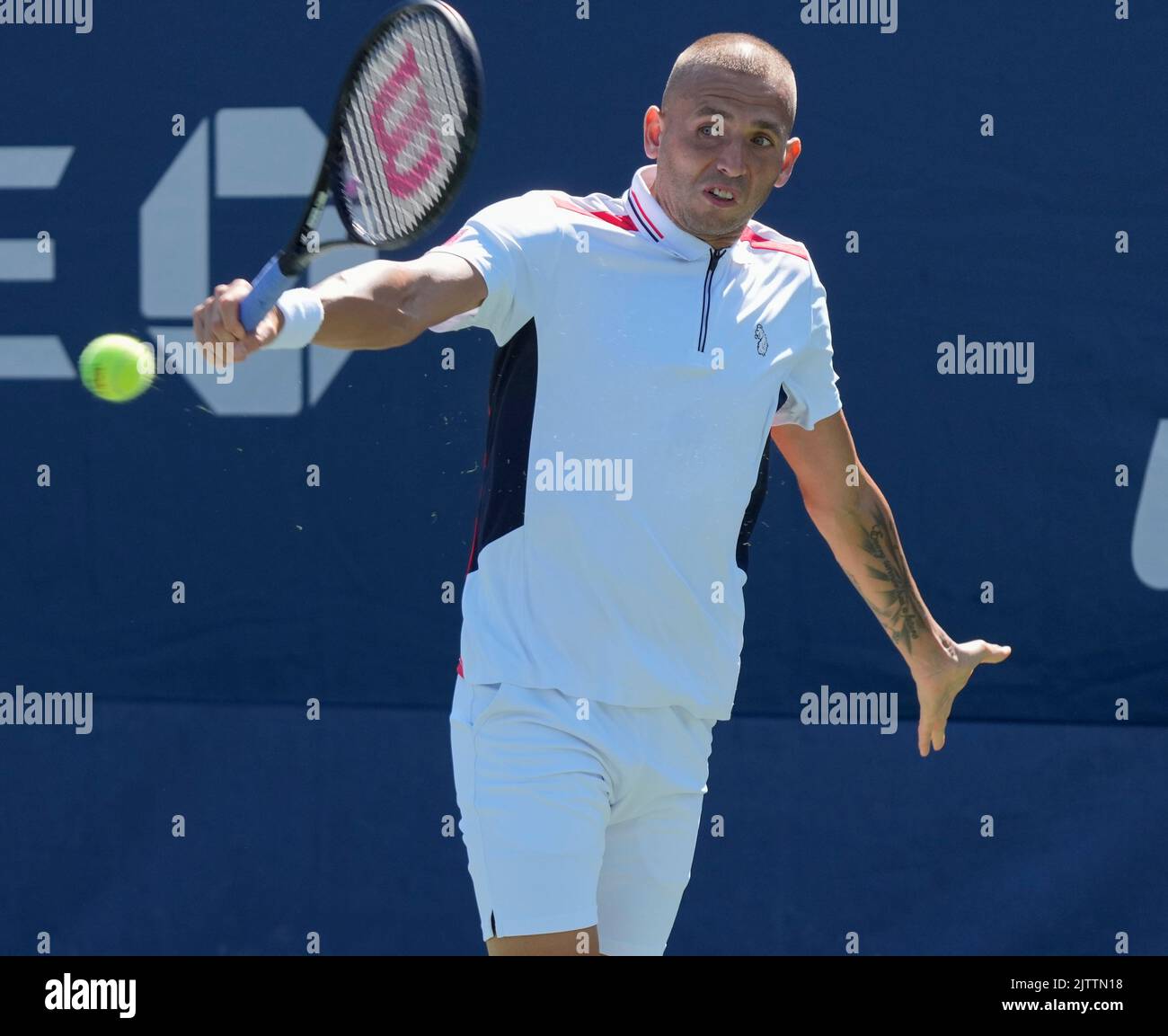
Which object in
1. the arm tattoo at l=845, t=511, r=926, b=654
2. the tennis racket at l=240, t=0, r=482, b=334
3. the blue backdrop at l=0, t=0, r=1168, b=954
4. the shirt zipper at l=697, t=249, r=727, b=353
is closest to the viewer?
the tennis racket at l=240, t=0, r=482, b=334

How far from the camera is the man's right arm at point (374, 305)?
2041mm

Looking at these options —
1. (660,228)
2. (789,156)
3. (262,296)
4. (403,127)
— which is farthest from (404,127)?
(789,156)

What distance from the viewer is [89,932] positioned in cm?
446

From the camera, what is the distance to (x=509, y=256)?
2699 mm

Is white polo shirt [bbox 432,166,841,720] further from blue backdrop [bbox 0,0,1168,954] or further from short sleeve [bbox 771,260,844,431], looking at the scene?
blue backdrop [bbox 0,0,1168,954]

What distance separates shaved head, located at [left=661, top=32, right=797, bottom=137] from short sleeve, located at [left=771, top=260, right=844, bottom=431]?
0.30 metres

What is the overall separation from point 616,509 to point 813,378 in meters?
0.49

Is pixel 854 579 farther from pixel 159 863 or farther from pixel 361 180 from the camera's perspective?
pixel 159 863

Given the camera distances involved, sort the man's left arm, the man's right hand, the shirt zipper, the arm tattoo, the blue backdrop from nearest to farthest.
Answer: the man's right hand → the shirt zipper → the man's left arm → the arm tattoo → the blue backdrop

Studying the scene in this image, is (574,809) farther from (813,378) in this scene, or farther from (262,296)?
(262,296)

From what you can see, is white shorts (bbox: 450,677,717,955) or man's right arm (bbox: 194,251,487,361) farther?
white shorts (bbox: 450,677,717,955)

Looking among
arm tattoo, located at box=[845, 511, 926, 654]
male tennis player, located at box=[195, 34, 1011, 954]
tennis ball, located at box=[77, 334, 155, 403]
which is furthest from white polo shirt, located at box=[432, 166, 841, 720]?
tennis ball, located at box=[77, 334, 155, 403]

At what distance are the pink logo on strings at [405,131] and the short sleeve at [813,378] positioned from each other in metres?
0.73

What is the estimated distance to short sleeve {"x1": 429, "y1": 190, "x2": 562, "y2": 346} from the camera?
8.71ft
